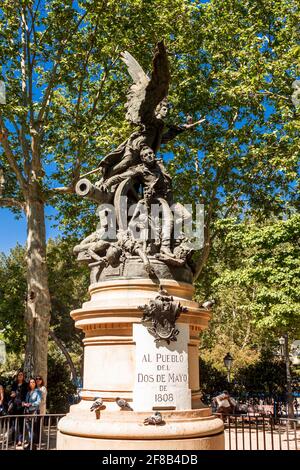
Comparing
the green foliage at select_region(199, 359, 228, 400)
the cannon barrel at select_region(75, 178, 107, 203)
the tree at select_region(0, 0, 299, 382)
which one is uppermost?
the tree at select_region(0, 0, 299, 382)

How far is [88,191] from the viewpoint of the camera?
7.91 meters

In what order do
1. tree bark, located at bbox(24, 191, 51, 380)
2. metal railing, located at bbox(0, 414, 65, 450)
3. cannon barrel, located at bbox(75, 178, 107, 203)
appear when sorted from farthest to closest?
tree bark, located at bbox(24, 191, 51, 380) < metal railing, located at bbox(0, 414, 65, 450) < cannon barrel, located at bbox(75, 178, 107, 203)

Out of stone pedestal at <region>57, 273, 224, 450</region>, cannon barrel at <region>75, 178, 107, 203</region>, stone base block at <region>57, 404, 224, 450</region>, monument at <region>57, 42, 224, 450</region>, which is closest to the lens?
stone base block at <region>57, 404, 224, 450</region>

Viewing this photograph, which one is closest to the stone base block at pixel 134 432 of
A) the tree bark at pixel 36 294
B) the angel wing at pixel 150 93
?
the angel wing at pixel 150 93

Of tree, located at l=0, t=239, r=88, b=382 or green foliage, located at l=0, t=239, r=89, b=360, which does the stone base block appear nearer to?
green foliage, located at l=0, t=239, r=89, b=360

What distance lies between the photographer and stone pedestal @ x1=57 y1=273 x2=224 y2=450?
21.0 feet

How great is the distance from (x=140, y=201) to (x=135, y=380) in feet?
9.87

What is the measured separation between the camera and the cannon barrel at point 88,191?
7875 mm

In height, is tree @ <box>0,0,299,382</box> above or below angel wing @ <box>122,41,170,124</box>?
above

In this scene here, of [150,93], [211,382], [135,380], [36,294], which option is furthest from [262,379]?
[150,93]

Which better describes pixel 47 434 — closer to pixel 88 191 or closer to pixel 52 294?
pixel 88 191

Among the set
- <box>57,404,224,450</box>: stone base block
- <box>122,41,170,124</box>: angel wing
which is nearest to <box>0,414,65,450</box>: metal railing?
<box>57,404,224,450</box>: stone base block

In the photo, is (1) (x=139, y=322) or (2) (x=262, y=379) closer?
(1) (x=139, y=322)

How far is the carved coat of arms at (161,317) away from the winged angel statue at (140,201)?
565mm
